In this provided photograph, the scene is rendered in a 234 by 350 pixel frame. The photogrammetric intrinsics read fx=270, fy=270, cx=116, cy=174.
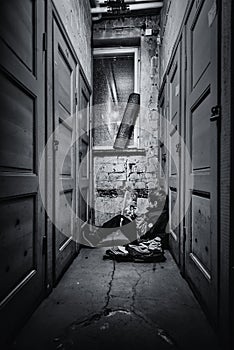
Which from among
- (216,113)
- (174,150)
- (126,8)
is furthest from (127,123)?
(216,113)

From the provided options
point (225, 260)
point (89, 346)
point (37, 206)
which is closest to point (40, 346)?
point (89, 346)

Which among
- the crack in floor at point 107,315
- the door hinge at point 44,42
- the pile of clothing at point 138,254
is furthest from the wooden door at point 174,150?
the door hinge at point 44,42

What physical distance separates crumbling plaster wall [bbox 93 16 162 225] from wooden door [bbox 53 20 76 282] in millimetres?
1357

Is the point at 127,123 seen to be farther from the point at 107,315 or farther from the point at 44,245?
the point at 107,315

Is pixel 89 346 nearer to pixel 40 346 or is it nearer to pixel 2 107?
pixel 40 346

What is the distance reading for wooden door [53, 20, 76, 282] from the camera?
1.96m

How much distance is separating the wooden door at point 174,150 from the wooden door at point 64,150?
38.2 inches

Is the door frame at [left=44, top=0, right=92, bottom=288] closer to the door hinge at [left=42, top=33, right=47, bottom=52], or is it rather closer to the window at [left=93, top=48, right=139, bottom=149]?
the door hinge at [left=42, top=33, right=47, bottom=52]

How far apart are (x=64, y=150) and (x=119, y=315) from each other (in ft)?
4.35

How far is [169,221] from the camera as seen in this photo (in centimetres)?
299

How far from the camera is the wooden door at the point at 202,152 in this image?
1.33 m

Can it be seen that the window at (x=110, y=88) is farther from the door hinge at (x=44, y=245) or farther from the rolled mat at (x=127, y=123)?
the door hinge at (x=44, y=245)

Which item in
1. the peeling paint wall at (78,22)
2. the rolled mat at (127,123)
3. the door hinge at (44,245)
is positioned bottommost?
the door hinge at (44,245)

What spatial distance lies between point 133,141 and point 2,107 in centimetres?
299
